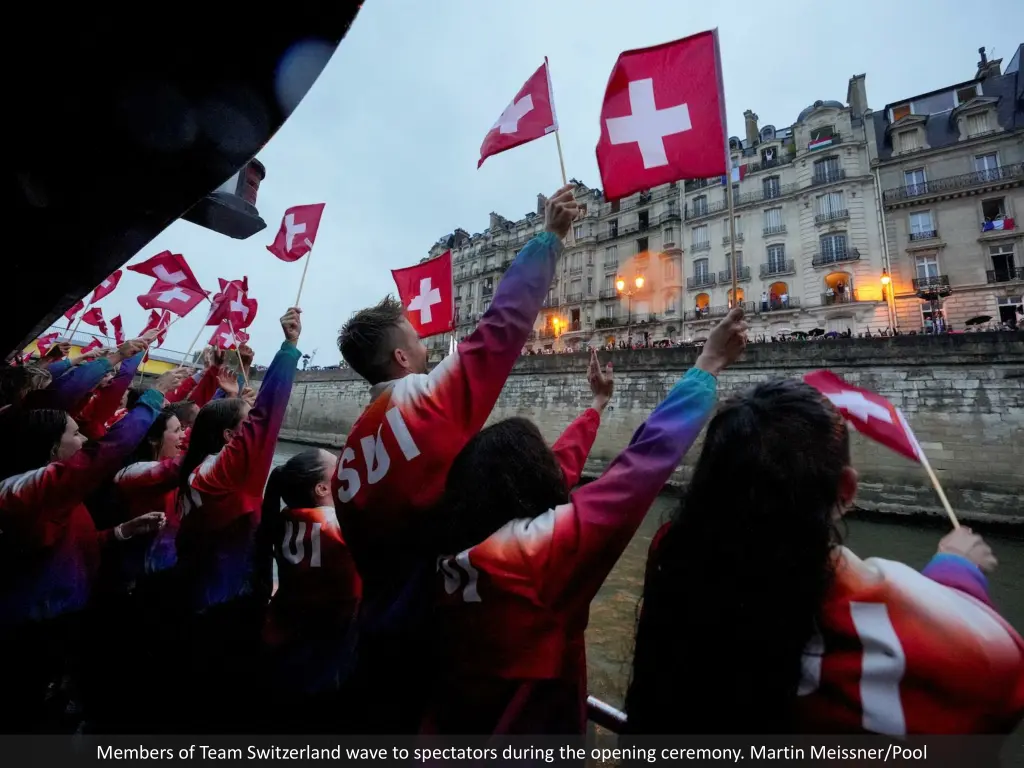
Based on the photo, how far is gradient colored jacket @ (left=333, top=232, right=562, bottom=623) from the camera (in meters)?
1.33

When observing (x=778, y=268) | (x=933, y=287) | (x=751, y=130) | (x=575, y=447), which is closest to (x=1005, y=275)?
(x=933, y=287)

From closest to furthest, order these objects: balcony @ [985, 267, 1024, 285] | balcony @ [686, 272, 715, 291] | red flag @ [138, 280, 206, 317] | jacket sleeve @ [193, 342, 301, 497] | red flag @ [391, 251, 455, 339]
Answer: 1. jacket sleeve @ [193, 342, 301, 497]
2. red flag @ [391, 251, 455, 339]
3. red flag @ [138, 280, 206, 317]
4. balcony @ [985, 267, 1024, 285]
5. balcony @ [686, 272, 715, 291]

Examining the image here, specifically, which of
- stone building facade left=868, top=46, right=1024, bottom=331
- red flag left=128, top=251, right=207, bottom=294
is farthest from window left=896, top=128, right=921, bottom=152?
red flag left=128, top=251, right=207, bottom=294

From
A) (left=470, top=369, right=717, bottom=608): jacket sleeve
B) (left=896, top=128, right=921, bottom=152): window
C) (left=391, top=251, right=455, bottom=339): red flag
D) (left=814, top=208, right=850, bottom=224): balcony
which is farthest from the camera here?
(left=814, top=208, right=850, bottom=224): balcony

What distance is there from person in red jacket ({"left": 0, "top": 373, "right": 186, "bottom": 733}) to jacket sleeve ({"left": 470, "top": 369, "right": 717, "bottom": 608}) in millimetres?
2005

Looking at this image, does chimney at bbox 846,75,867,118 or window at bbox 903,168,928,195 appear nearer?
window at bbox 903,168,928,195

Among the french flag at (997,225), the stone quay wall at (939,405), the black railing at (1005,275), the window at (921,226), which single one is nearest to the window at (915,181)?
the window at (921,226)

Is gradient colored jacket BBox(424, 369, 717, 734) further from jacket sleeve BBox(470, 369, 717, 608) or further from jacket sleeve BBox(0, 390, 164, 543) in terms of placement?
jacket sleeve BBox(0, 390, 164, 543)

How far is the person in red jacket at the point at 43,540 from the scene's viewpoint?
1.98 metres

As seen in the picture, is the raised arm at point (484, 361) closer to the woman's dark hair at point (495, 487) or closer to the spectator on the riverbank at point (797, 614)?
the woman's dark hair at point (495, 487)

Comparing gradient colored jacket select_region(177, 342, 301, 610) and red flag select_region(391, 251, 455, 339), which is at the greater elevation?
red flag select_region(391, 251, 455, 339)

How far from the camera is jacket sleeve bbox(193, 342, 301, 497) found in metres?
2.06

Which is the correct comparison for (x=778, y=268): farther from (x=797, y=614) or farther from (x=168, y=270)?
(x=797, y=614)

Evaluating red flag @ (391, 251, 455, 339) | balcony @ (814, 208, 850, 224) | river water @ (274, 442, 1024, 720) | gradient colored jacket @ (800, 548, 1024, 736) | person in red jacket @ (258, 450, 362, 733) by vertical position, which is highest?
balcony @ (814, 208, 850, 224)
